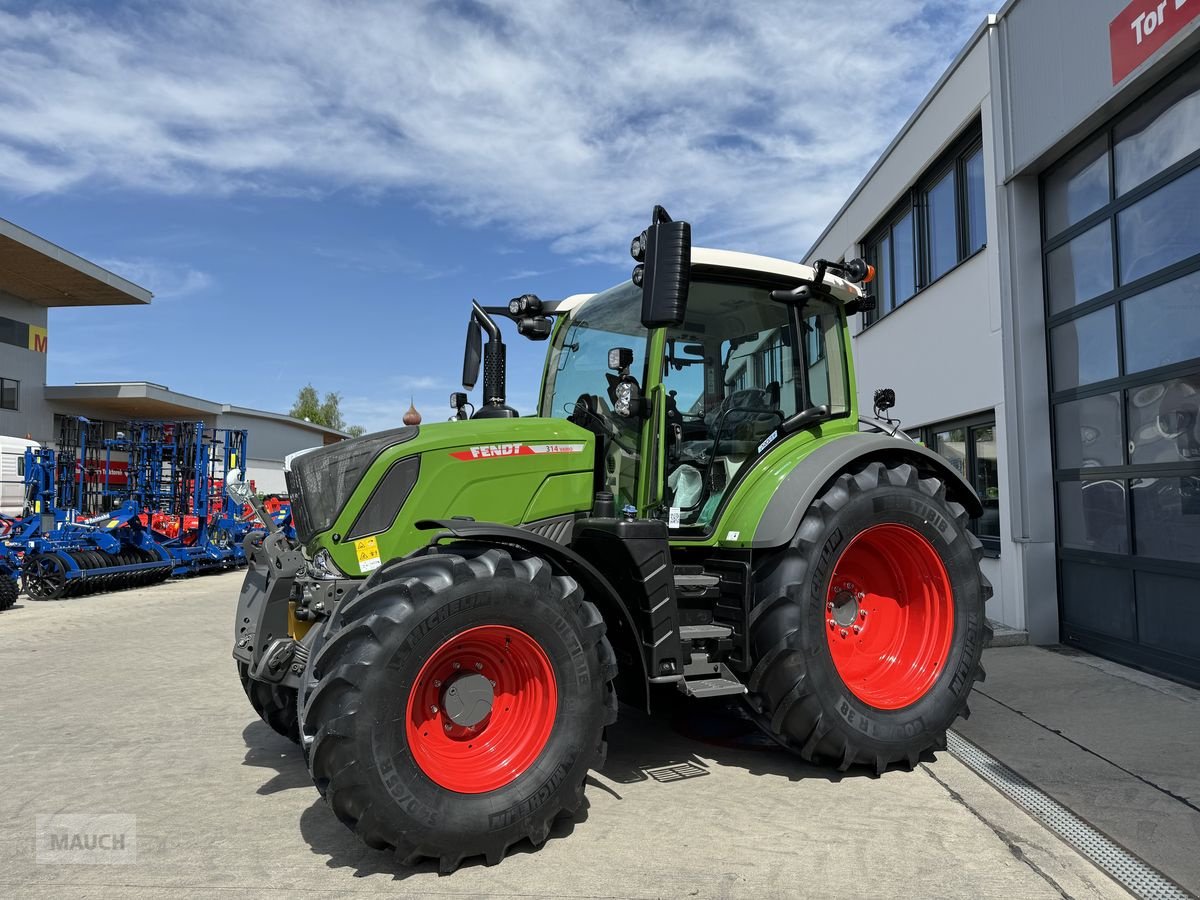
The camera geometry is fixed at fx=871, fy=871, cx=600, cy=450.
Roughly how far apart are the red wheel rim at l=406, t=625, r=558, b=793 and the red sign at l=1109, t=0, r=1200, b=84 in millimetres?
5586

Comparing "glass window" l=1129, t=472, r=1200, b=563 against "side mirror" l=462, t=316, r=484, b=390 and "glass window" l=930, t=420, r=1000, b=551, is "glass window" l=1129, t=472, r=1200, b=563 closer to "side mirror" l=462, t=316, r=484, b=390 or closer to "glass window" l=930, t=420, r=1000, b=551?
"glass window" l=930, t=420, r=1000, b=551

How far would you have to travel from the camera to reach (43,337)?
26.3m

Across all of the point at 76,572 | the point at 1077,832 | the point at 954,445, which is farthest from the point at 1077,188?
the point at 76,572

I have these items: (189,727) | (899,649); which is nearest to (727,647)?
(899,649)

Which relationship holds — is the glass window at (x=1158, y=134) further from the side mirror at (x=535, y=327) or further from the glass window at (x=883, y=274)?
the glass window at (x=883, y=274)

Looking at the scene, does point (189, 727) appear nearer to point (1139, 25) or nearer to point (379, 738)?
point (379, 738)

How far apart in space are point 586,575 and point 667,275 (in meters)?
1.28

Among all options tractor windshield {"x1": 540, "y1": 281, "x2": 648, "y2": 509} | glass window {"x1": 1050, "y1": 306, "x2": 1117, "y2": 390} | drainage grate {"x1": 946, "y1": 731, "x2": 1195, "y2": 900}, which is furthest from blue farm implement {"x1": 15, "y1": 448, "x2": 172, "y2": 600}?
glass window {"x1": 1050, "y1": 306, "x2": 1117, "y2": 390}

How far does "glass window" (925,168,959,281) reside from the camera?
9188 millimetres

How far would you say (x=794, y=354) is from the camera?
4699 millimetres

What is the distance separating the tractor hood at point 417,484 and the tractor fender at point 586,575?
18cm

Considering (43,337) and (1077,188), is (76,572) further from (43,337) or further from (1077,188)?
(43,337)

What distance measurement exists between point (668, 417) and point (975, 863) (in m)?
2.27

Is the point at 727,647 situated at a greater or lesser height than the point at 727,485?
lesser
